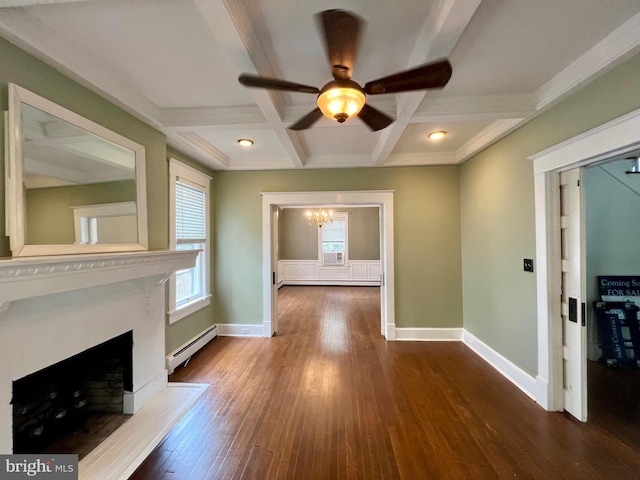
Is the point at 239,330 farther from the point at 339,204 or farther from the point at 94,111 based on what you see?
the point at 94,111

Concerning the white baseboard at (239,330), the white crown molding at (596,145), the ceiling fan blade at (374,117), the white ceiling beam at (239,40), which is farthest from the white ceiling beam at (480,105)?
the white baseboard at (239,330)

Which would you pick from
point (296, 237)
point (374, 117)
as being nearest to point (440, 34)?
point (374, 117)

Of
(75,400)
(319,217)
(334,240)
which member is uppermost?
(319,217)

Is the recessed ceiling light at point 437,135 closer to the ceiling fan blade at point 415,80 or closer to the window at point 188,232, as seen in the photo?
the ceiling fan blade at point 415,80

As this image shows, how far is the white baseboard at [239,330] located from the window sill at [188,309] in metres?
0.50

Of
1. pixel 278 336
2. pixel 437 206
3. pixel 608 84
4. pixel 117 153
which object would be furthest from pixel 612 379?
pixel 117 153

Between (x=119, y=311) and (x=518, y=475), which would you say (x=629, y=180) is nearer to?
(x=518, y=475)

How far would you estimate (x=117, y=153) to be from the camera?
2047 mm

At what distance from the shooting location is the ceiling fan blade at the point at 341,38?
1.05 meters

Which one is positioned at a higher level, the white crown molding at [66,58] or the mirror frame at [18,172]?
the white crown molding at [66,58]

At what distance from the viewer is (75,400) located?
1934mm

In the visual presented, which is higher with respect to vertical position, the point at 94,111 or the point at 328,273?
the point at 94,111

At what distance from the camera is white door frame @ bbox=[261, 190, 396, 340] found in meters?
3.79

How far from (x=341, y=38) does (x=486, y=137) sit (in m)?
2.43
